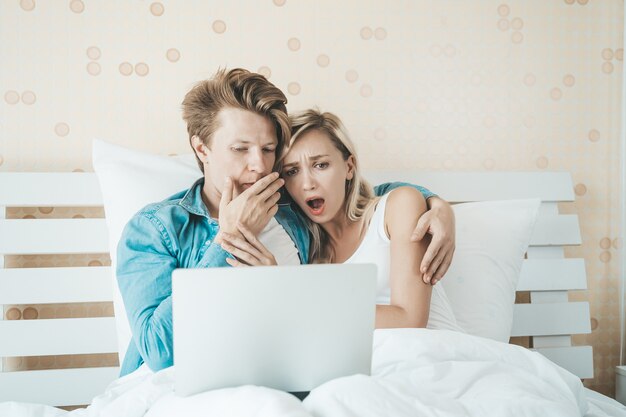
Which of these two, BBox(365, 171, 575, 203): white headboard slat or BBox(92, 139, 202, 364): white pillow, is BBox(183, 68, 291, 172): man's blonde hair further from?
BBox(365, 171, 575, 203): white headboard slat

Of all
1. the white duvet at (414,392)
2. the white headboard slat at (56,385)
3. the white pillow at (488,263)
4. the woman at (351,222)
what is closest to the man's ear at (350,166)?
the woman at (351,222)

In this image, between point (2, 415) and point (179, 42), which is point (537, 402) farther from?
point (179, 42)

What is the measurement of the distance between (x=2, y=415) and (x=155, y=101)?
102 cm

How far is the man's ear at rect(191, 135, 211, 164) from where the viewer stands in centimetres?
169

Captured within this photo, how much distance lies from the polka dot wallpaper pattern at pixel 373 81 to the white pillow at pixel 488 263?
1.11ft

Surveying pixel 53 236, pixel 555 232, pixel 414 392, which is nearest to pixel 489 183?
pixel 555 232

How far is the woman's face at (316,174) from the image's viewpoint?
169 cm

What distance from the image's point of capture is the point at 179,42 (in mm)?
1967

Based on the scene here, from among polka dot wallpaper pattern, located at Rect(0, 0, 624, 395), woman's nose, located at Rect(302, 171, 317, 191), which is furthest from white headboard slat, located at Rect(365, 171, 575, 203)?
woman's nose, located at Rect(302, 171, 317, 191)

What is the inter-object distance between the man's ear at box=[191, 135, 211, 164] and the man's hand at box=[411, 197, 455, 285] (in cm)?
60

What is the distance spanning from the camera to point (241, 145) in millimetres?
1629

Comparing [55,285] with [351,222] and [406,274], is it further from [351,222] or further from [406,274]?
[406,274]

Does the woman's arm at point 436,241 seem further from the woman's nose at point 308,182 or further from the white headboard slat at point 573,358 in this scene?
the white headboard slat at point 573,358

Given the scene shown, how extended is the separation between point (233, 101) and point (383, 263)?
57 centimetres
